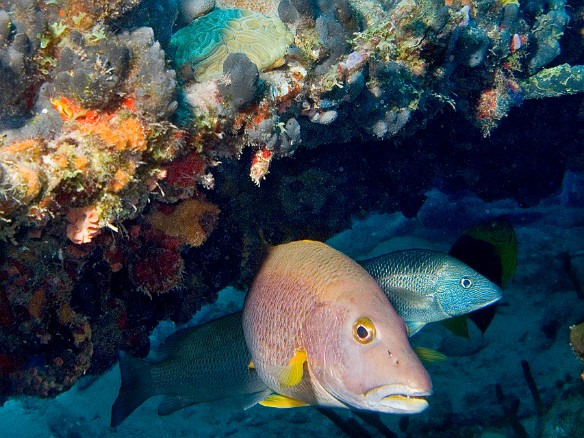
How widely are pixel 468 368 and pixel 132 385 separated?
522cm

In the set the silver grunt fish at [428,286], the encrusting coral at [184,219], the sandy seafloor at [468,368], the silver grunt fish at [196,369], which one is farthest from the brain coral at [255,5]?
the sandy seafloor at [468,368]

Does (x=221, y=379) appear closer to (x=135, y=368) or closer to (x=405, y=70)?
(x=135, y=368)

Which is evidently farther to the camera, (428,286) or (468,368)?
(468,368)

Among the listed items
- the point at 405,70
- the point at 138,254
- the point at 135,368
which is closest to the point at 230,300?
the point at 135,368

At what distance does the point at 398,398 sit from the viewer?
2.05 meters

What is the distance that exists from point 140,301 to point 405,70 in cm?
322

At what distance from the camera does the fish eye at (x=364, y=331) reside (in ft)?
7.07

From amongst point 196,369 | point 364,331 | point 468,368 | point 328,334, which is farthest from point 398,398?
point 468,368

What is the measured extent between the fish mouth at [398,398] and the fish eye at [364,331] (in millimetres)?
233

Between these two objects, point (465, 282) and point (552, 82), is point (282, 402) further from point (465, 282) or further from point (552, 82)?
point (552, 82)

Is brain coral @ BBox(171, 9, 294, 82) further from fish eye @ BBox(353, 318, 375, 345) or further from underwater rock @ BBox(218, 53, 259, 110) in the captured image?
fish eye @ BBox(353, 318, 375, 345)

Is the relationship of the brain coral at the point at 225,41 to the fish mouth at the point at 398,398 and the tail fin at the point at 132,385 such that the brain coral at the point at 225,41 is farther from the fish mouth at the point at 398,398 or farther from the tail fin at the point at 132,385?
the tail fin at the point at 132,385

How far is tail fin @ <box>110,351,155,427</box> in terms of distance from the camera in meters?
4.19

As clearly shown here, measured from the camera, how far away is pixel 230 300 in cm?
765
